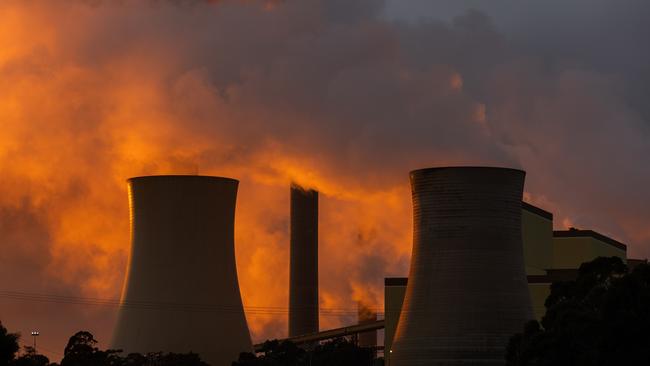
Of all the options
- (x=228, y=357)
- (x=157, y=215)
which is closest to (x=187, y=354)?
(x=228, y=357)

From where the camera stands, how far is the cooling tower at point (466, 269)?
149ft

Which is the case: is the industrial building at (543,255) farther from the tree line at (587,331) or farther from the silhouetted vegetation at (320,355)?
the tree line at (587,331)

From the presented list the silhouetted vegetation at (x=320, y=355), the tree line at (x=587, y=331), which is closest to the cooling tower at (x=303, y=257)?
the silhouetted vegetation at (x=320, y=355)

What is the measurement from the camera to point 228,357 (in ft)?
164

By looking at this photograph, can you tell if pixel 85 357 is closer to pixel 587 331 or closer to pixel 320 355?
pixel 320 355

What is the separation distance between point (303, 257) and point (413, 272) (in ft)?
85.6

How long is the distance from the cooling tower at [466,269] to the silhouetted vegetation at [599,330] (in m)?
4.01

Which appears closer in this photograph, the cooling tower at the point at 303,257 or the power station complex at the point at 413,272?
the power station complex at the point at 413,272

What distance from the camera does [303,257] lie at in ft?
237

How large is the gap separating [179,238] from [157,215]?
120cm

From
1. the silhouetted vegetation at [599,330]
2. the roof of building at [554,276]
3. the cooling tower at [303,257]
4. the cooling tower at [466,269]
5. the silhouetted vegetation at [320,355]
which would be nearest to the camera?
the silhouetted vegetation at [599,330]

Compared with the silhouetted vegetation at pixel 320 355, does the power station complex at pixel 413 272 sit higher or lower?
higher

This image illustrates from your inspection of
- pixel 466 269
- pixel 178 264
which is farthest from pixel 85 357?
pixel 466 269

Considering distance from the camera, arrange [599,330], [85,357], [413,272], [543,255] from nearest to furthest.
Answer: [599,330] → [413,272] → [85,357] → [543,255]
